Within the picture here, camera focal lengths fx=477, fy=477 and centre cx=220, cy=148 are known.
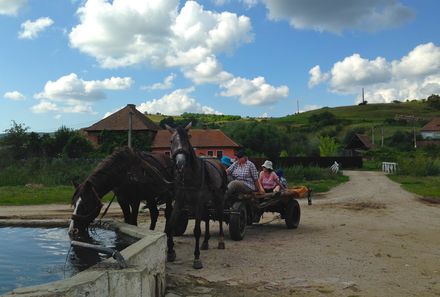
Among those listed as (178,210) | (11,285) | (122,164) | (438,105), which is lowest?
(11,285)

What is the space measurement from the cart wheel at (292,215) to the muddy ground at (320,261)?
224 millimetres

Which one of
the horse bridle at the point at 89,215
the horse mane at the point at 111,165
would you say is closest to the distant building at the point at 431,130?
the horse mane at the point at 111,165

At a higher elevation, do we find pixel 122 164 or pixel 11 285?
pixel 122 164

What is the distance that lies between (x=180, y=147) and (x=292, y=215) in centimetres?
576

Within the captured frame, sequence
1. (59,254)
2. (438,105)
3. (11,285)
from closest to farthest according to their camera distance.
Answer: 1. (11,285)
2. (59,254)
3. (438,105)

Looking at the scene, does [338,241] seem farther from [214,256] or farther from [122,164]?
[122,164]

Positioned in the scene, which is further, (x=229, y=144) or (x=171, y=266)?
(x=229, y=144)

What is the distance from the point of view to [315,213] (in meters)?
15.9

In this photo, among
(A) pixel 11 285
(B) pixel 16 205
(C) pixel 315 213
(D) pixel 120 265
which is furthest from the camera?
(B) pixel 16 205

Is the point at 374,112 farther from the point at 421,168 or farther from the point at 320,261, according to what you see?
the point at 320,261

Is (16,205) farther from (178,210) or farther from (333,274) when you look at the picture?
(333,274)

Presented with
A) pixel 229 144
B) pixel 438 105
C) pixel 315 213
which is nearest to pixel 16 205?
pixel 315 213

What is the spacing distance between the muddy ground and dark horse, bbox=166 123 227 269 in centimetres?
74

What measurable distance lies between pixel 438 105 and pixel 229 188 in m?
122
